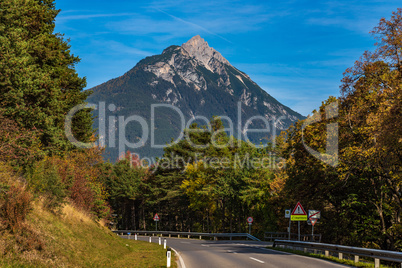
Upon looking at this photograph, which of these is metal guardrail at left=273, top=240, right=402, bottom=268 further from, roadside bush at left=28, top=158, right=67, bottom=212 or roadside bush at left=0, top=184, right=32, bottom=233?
roadside bush at left=28, top=158, right=67, bottom=212

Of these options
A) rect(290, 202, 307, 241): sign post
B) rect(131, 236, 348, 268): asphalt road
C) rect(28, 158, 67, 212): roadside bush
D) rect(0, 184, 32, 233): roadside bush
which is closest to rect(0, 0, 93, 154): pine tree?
rect(28, 158, 67, 212): roadside bush

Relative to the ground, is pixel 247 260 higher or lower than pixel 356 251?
lower

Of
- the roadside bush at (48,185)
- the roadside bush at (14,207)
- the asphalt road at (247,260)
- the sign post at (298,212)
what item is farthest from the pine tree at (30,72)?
the sign post at (298,212)

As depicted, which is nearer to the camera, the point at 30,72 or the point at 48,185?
the point at 48,185

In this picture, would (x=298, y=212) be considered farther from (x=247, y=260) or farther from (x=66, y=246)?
(x=66, y=246)

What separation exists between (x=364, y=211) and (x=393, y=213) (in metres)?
1.90

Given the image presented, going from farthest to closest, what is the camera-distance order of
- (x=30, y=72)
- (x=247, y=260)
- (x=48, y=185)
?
(x=30, y=72), (x=48, y=185), (x=247, y=260)

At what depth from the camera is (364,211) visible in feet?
93.1

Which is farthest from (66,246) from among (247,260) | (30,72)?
(30,72)

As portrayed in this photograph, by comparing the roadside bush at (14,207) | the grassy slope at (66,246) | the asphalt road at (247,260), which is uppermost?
the roadside bush at (14,207)

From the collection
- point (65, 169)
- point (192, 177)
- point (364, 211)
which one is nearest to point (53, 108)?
point (65, 169)

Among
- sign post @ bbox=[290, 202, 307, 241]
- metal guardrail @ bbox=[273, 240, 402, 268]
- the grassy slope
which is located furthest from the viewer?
sign post @ bbox=[290, 202, 307, 241]

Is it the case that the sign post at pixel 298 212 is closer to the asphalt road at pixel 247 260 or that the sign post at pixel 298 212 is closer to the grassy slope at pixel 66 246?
the asphalt road at pixel 247 260

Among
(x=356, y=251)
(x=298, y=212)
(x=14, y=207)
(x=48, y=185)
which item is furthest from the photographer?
(x=298, y=212)
